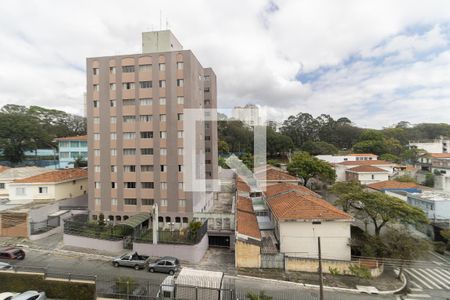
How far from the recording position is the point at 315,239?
19.9 meters

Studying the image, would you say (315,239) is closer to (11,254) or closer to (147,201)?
(147,201)

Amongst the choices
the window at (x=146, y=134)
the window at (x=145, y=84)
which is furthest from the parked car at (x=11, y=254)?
the window at (x=145, y=84)

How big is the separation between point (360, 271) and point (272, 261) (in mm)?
5943

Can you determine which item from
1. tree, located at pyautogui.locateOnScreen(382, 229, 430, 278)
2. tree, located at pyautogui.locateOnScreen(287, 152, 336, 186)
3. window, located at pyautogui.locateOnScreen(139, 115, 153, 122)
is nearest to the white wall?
tree, located at pyautogui.locateOnScreen(382, 229, 430, 278)

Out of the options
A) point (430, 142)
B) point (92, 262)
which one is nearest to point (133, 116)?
point (92, 262)

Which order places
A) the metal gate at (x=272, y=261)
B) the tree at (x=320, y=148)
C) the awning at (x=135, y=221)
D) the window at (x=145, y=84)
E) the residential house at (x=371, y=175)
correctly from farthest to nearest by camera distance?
1. the tree at (x=320, y=148)
2. the residential house at (x=371, y=175)
3. the window at (x=145, y=84)
4. the awning at (x=135, y=221)
5. the metal gate at (x=272, y=261)

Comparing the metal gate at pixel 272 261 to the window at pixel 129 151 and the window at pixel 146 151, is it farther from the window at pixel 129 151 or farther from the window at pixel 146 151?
the window at pixel 129 151

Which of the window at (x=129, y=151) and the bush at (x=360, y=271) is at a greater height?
the window at (x=129, y=151)

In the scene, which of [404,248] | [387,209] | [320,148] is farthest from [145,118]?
[320,148]

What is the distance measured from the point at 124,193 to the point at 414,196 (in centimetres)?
3347

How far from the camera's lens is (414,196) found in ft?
98.1

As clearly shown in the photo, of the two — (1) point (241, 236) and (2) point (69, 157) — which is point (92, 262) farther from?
(2) point (69, 157)

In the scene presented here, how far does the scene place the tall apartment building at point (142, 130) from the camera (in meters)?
27.6

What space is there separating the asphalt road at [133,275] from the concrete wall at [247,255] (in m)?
1.51
